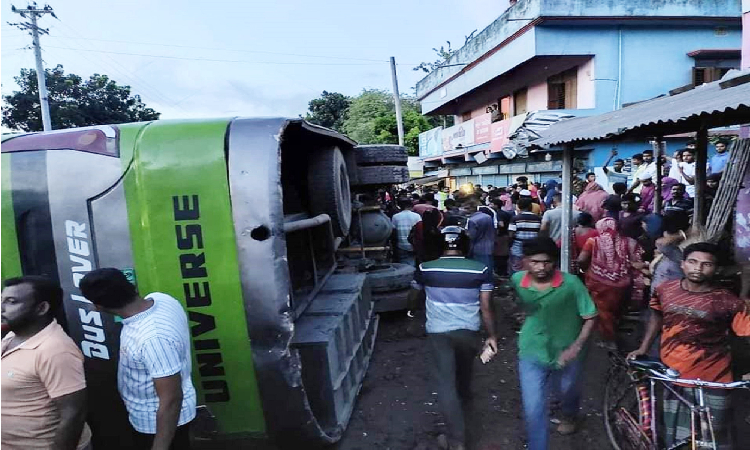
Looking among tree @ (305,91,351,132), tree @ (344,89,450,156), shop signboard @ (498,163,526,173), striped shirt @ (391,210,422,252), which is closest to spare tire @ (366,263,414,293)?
striped shirt @ (391,210,422,252)

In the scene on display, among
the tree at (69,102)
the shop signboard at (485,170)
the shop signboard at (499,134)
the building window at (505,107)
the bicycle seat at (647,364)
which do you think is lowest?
the bicycle seat at (647,364)

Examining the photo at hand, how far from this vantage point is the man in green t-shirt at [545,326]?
3.04 metres

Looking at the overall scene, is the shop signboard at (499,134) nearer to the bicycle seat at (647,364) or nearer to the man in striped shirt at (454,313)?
the man in striped shirt at (454,313)

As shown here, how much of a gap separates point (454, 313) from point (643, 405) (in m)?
1.25

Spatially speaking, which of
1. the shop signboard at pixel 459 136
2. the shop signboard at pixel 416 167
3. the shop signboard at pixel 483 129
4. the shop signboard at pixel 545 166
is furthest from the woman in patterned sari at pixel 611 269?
the shop signboard at pixel 416 167

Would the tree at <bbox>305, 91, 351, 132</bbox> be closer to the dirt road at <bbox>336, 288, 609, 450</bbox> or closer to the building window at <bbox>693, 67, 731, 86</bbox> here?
the building window at <bbox>693, 67, 731, 86</bbox>

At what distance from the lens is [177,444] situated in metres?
2.41

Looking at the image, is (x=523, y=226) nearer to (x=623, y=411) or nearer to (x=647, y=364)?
(x=623, y=411)

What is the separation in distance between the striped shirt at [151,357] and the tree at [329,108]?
3954 centimetres

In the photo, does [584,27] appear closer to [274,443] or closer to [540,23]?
[540,23]

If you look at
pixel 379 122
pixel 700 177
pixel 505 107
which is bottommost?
pixel 700 177

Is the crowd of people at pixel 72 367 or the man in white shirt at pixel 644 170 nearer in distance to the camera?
the crowd of people at pixel 72 367

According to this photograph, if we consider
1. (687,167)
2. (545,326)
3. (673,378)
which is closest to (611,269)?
(545,326)

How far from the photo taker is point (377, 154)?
6.79 m
